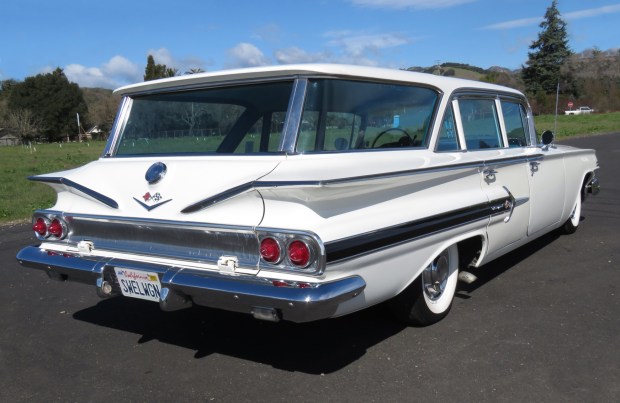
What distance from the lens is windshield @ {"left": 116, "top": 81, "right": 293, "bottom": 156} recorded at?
11.9 ft

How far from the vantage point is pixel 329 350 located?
3.66m

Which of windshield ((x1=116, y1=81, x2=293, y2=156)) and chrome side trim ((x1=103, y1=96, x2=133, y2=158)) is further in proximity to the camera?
chrome side trim ((x1=103, y1=96, x2=133, y2=158))

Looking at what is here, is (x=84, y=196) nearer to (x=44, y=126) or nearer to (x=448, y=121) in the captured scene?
(x=448, y=121)

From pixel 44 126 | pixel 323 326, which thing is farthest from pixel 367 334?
pixel 44 126

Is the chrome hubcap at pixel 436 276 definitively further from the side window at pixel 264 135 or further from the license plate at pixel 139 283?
the license plate at pixel 139 283

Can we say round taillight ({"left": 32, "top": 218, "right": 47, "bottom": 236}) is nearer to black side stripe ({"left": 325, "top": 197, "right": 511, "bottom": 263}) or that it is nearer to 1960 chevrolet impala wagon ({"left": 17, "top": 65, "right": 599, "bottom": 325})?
1960 chevrolet impala wagon ({"left": 17, "top": 65, "right": 599, "bottom": 325})

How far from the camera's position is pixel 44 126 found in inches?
2739

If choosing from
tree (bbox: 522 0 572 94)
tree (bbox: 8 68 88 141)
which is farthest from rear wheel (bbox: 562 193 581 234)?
tree (bbox: 8 68 88 141)

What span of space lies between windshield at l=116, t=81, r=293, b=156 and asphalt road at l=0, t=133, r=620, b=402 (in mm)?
1290

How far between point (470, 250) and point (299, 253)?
192 centimetres

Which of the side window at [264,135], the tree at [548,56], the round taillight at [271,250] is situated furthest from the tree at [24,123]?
the round taillight at [271,250]

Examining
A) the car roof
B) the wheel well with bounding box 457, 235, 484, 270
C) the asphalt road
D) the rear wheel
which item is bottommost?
Result: the asphalt road

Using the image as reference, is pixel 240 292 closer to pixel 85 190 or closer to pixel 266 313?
pixel 266 313

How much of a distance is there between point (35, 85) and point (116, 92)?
75.5 meters
